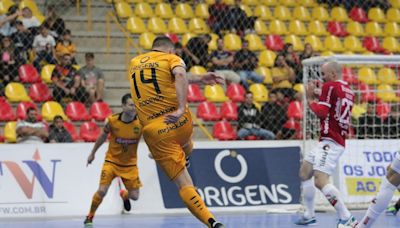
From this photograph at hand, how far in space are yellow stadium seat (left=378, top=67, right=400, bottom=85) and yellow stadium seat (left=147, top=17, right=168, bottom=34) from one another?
205 inches

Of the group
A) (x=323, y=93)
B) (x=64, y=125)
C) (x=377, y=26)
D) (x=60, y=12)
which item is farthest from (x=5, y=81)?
(x=377, y=26)

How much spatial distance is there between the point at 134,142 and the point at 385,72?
30.4 ft

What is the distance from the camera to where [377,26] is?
73.9 feet

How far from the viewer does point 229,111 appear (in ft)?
58.7

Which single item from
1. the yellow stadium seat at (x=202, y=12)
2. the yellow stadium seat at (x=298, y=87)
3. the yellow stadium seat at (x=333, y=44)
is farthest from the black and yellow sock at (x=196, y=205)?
the yellow stadium seat at (x=333, y=44)

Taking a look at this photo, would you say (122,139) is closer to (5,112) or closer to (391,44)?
(5,112)

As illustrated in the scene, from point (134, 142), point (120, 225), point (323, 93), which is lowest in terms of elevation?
point (120, 225)

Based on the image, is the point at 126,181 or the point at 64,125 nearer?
the point at 126,181

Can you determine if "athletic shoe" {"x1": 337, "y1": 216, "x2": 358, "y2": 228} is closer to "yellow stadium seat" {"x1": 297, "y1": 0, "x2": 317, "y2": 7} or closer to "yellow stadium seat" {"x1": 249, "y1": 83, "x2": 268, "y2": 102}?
"yellow stadium seat" {"x1": 249, "y1": 83, "x2": 268, "y2": 102}

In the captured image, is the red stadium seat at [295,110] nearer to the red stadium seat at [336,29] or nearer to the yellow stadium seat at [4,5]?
the red stadium seat at [336,29]

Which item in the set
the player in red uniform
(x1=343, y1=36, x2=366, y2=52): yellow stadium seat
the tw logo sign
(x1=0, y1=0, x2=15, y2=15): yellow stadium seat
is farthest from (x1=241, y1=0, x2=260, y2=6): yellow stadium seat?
the player in red uniform

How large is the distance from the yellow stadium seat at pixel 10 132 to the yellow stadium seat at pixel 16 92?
892mm

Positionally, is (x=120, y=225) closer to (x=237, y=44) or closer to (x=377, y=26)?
(x=237, y=44)

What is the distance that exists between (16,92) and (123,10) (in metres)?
4.11
